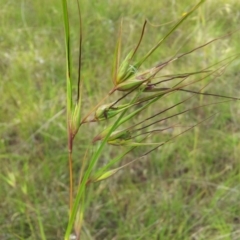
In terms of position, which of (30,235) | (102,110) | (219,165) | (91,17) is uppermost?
(102,110)

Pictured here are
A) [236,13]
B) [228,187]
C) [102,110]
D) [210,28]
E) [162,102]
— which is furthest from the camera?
[236,13]

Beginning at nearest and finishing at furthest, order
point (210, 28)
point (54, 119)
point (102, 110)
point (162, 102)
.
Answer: point (102, 110) < point (54, 119) < point (162, 102) < point (210, 28)

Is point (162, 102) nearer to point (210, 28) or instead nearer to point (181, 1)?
point (210, 28)

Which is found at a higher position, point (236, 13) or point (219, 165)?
point (236, 13)

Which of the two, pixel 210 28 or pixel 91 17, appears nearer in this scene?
pixel 210 28

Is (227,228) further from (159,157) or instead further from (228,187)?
(159,157)

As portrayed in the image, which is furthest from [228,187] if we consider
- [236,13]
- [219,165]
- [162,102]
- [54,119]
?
[236,13]
